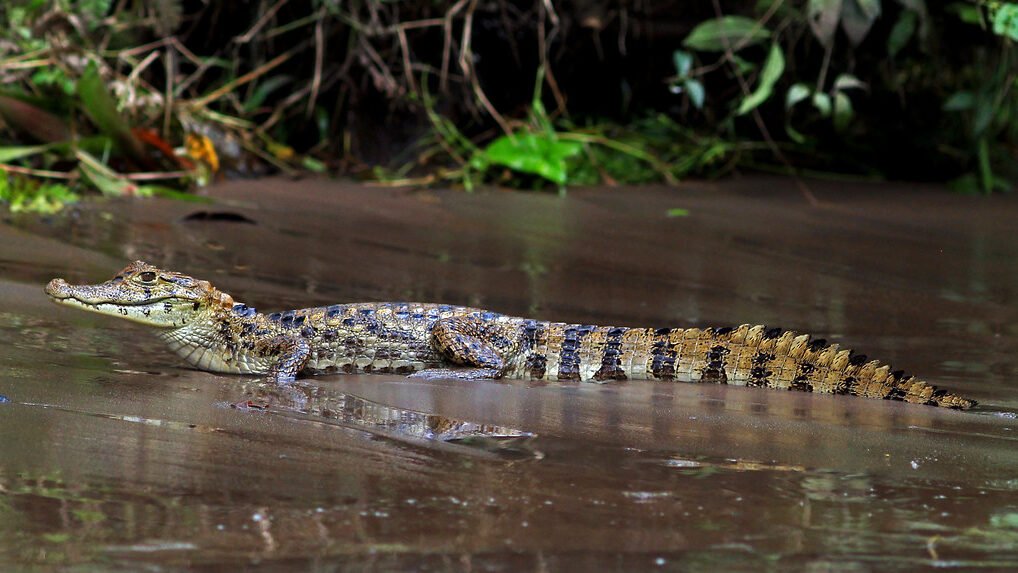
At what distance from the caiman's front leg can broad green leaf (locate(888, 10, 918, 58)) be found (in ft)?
15.9

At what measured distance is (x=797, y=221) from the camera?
7363 millimetres

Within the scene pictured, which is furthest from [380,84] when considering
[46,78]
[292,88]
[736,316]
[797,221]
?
[736,316]

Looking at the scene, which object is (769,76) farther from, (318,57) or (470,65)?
(318,57)

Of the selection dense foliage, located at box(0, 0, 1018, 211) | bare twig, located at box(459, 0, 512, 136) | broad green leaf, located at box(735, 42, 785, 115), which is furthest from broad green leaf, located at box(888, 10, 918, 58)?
bare twig, located at box(459, 0, 512, 136)

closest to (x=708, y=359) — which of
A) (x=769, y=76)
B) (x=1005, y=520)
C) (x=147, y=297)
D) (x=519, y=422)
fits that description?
(x=519, y=422)

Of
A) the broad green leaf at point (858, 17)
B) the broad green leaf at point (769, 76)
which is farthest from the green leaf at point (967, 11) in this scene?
the broad green leaf at point (769, 76)

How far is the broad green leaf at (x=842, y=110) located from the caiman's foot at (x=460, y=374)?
13.8 ft

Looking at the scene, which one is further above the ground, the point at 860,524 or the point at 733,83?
the point at 733,83

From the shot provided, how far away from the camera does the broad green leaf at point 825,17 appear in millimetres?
7492

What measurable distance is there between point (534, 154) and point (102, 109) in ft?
8.91

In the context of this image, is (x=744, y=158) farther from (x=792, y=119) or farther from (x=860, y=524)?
(x=860, y=524)

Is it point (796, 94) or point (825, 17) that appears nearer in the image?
point (825, 17)

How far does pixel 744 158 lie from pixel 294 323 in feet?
16.2

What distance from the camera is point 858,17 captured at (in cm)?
749
